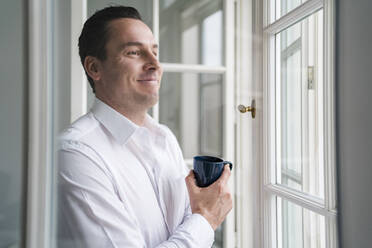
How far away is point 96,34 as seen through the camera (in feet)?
1.69

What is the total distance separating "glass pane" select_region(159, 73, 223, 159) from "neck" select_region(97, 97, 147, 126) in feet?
0.25

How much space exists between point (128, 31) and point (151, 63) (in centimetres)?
7

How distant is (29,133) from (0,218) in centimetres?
12

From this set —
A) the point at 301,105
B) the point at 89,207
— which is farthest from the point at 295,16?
the point at 89,207

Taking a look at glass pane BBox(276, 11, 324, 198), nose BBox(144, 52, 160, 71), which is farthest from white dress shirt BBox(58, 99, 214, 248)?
glass pane BBox(276, 11, 324, 198)

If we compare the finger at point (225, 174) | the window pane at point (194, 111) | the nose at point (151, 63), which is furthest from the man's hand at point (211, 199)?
the nose at point (151, 63)

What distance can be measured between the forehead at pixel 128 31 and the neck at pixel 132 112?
12 centimetres

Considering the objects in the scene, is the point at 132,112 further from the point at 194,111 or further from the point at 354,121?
the point at 354,121

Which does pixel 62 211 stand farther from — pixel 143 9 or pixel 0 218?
pixel 143 9

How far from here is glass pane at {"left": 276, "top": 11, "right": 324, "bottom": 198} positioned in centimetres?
56

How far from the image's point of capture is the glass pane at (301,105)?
56 cm

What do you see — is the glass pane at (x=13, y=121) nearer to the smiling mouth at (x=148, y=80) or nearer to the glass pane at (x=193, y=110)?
the smiling mouth at (x=148, y=80)

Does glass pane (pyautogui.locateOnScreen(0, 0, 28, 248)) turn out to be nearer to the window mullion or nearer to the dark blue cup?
the dark blue cup

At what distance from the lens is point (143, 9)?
1.89 ft
